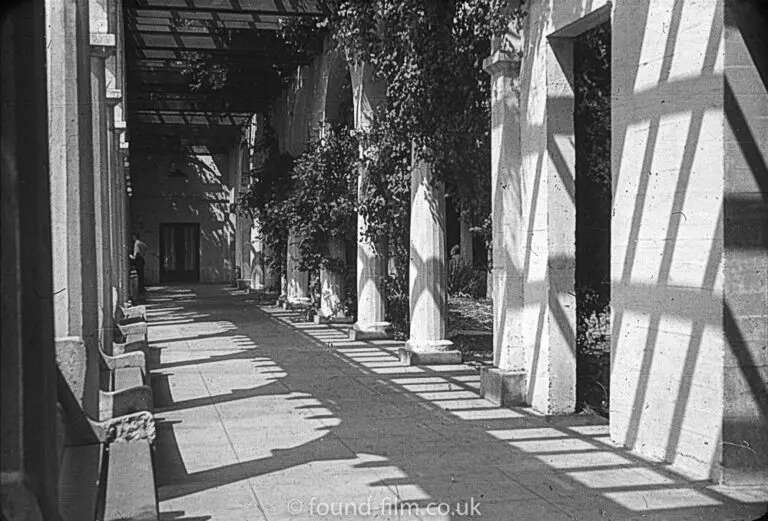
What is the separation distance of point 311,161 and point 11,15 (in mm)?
12568

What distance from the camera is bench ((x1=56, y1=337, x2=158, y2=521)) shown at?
445 cm

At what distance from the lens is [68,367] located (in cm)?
593

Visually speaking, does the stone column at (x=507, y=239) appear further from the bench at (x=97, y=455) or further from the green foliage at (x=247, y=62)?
the green foliage at (x=247, y=62)

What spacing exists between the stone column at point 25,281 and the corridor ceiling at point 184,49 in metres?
12.3

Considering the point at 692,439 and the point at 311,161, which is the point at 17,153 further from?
the point at 311,161

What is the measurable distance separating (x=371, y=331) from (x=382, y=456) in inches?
285

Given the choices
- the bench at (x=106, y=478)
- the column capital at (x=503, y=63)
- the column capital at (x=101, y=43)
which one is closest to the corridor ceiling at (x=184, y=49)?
the column capital at (x=101, y=43)

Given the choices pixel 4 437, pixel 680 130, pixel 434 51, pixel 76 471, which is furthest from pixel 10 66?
pixel 434 51

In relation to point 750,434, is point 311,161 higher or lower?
higher

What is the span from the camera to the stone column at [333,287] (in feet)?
53.7

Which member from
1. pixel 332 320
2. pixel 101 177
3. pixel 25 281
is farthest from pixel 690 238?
pixel 332 320

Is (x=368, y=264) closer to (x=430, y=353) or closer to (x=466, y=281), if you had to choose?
(x=430, y=353)

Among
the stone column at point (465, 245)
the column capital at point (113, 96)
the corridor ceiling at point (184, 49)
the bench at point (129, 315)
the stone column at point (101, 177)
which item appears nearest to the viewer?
the stone column at point (101, 177)

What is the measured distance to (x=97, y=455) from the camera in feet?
18.4
